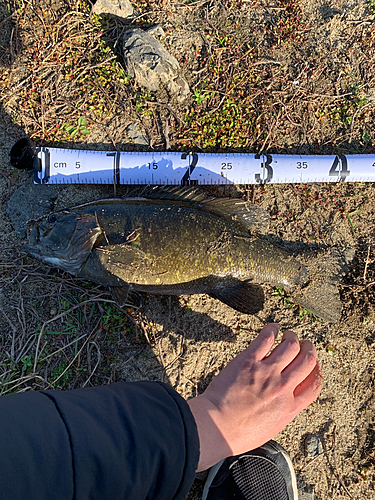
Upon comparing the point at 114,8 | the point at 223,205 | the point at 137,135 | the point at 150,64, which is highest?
the point at 114,8

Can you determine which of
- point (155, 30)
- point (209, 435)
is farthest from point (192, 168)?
point (209, 435)

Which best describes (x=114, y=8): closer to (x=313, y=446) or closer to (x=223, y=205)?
(x=223, y=205)

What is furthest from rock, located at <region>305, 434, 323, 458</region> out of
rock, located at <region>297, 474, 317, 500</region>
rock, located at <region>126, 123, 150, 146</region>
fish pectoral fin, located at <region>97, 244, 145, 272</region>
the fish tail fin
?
rock, located at <region>126, 123, 150, 146</region>

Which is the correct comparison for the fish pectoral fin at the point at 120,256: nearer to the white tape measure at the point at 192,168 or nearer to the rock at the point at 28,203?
the white tape measure at the point at 192,168

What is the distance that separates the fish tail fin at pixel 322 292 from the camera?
4102 mm

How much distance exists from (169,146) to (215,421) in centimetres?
331

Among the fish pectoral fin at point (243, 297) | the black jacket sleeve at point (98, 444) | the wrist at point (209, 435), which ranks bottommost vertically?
the wrist at point (209, 435)

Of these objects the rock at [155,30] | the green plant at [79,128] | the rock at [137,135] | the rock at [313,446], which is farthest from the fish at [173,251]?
the rock at [155,30]

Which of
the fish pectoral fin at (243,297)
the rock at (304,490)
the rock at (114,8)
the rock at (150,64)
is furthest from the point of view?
the rock at (114,8)

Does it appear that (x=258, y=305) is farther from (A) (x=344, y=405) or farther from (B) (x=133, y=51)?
(B) (x=133, y=51)

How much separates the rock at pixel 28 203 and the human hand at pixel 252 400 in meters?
2.97

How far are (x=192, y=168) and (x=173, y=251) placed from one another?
4.05 ft

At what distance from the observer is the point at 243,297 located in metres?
3.94

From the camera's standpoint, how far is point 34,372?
13.3 feet
